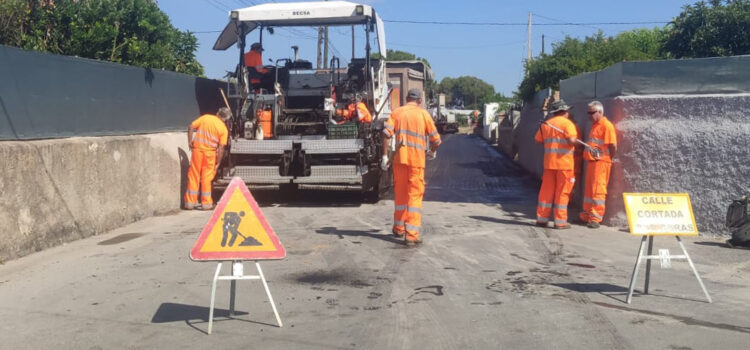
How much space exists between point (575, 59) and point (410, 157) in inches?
455

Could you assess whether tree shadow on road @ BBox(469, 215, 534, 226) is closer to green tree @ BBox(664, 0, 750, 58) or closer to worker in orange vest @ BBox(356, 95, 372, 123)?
worker in orange vest @ BBox(356, 95, 372, 123)

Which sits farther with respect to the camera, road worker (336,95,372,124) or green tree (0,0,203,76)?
green tree (0,0,203,76)

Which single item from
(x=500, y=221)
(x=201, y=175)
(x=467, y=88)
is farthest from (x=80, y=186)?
(x=467, y=88)

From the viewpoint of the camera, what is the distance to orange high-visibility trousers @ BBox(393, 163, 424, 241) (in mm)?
8305

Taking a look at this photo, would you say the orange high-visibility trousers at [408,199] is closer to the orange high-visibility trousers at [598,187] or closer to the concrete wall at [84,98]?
the orange high-visibility trousers at [598,187]

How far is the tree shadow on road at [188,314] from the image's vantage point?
547 centimetres

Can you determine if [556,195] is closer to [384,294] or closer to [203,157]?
[384,294]

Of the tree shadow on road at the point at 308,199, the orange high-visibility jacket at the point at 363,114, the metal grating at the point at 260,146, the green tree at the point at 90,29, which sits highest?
the green tree at the point at 90,29

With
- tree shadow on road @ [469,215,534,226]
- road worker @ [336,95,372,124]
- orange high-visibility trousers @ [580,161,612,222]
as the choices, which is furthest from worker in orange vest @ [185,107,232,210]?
orange high-visibility trousers @ [580,161,612,222]

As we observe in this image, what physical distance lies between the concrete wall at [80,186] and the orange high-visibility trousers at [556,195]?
5.62 m

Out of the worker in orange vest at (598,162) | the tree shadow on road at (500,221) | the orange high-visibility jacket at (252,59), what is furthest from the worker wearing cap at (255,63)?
the worker in orange vest at (598,162)

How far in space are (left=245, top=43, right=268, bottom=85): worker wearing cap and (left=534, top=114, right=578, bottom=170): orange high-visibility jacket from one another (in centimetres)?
542

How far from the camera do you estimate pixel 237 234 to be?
5293 millimetres

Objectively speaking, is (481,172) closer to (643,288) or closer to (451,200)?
(451,200)
